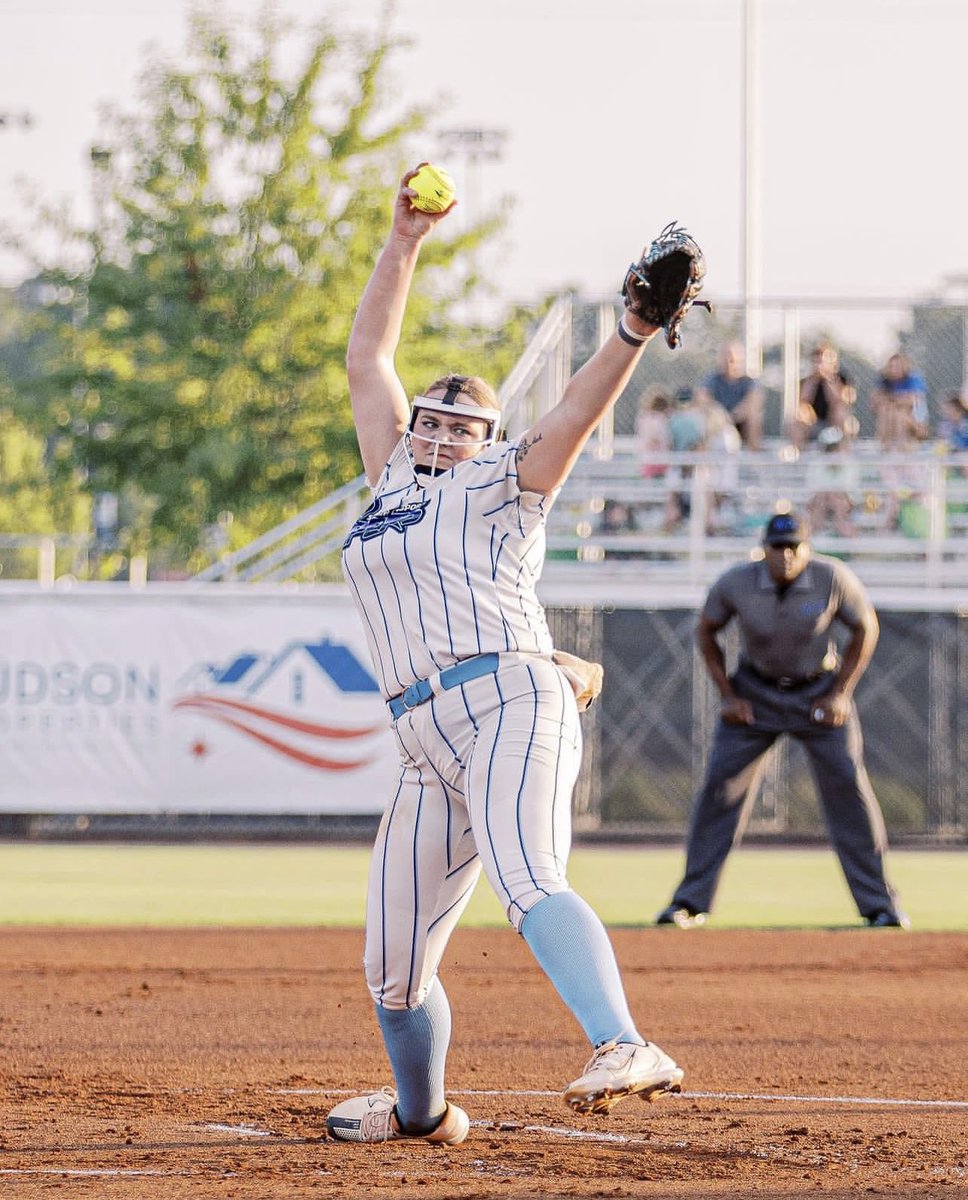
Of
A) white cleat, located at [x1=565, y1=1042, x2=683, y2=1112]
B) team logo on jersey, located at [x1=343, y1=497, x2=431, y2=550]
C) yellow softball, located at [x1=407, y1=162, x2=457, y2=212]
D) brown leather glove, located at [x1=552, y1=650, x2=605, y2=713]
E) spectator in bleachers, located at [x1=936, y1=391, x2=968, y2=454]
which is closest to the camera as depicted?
white cleat, located at [x1=565, y1=1042, x2=683, y2=1112]

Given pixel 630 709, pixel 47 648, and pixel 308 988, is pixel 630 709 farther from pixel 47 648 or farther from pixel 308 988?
pixel 308 988

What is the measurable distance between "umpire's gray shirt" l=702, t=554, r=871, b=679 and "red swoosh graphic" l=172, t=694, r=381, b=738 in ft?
23.2

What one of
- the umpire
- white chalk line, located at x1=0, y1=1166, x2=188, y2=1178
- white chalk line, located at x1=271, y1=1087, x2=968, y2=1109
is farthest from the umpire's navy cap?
white chalk line, located at x1=0, y1=1166, x2=188, y2=1178

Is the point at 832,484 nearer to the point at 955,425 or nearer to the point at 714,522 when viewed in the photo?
the point at 714,522

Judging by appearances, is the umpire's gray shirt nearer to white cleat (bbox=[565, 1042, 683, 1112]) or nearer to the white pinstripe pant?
the white pinstripe pant

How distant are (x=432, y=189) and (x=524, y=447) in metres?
1.02

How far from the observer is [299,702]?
1706 cm

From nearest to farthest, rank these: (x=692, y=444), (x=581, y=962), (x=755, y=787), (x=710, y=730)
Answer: (x=581, y=962), (x=755, y=787), (x=710, y=730), (x=692, y=444)

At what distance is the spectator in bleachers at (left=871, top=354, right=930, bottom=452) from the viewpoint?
19.5m

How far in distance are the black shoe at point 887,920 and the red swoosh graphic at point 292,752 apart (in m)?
7.09

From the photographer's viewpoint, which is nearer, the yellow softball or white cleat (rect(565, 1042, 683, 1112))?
white cleat (rect(565, 1042, 683, 1112))

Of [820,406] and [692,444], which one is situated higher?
[820,406]

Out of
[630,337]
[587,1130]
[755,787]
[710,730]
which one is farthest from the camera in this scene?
[710,730]

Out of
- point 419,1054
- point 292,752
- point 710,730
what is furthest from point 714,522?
point 419,1054
